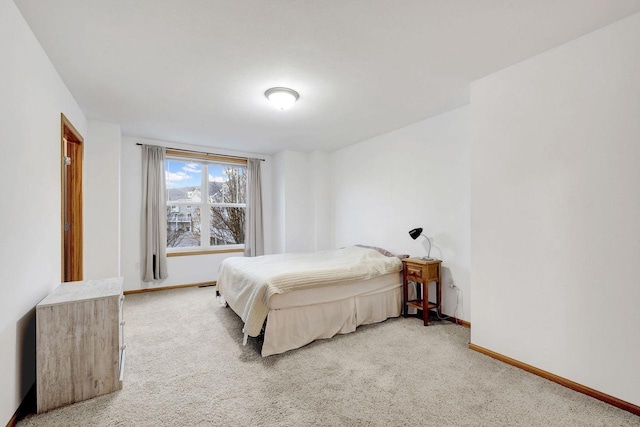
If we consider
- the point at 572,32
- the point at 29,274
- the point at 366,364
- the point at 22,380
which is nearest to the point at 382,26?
the point at 572,32

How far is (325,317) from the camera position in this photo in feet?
9.57

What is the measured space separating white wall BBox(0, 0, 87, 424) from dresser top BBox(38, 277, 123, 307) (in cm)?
11

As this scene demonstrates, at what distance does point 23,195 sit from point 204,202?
3.43 metres

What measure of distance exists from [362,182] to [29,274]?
13.1 ft

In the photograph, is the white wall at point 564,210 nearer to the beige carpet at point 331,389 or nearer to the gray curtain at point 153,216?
the beige carpet at point 331,389

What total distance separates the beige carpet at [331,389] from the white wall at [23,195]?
43 cm

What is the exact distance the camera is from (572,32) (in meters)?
1.97

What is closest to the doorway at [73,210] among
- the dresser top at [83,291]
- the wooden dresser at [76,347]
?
the dresser top at [83,291]

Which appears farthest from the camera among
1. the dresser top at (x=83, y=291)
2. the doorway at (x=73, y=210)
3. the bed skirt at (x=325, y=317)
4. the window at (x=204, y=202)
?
the window at (x=204, y=202)

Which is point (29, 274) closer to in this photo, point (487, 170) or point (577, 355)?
point (487, 170)

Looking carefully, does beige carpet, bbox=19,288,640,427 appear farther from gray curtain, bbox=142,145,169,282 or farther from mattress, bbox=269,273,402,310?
gray curtain, bbox=142,145,169,282

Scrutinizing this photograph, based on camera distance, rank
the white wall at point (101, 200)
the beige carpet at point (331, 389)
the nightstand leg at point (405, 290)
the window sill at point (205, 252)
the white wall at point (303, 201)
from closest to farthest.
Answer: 1. the beige carpet at point (331, 389)
2. the nightstand leg at point (405, 290)
3. the white wall at point (101, 200)
4. the window sill at point (205, 252)
5. the white wall at point (303, 201)

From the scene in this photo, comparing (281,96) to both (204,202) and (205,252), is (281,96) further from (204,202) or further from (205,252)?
(205,252)

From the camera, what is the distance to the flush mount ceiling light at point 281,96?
2.79 metres
